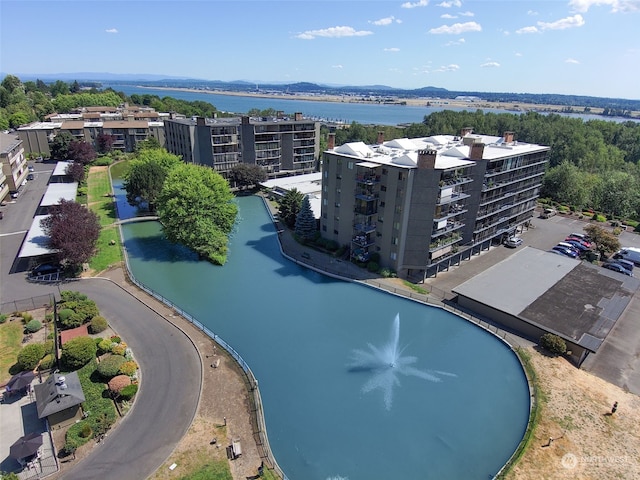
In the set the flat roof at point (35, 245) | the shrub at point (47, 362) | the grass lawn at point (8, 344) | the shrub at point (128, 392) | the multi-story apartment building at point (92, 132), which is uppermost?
the multi-story apartment building at point (92, 132)

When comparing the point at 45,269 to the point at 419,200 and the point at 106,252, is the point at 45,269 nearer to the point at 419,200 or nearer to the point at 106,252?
the point at 106,252

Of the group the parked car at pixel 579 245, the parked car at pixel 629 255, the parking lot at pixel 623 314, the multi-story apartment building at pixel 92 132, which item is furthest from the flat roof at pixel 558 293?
the multi-story apartment building at pixel 92 132

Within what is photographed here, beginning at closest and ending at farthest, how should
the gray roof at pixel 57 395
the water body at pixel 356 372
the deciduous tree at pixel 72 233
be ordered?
the gray roof at pixel 57 395 → the water body at pixel 356 372 → the deciduous tree at pixel 72 233

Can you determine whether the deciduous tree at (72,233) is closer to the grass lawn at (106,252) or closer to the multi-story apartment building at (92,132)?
the grass lawn at (106,252)

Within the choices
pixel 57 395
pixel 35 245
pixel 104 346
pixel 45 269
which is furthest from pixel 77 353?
pixel 35 245

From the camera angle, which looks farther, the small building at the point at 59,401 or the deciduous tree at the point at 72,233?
the deciduous tree at the point at 72,233

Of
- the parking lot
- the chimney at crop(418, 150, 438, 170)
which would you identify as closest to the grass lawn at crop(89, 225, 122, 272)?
the chimney at crop(418, 150, 438, 170)
